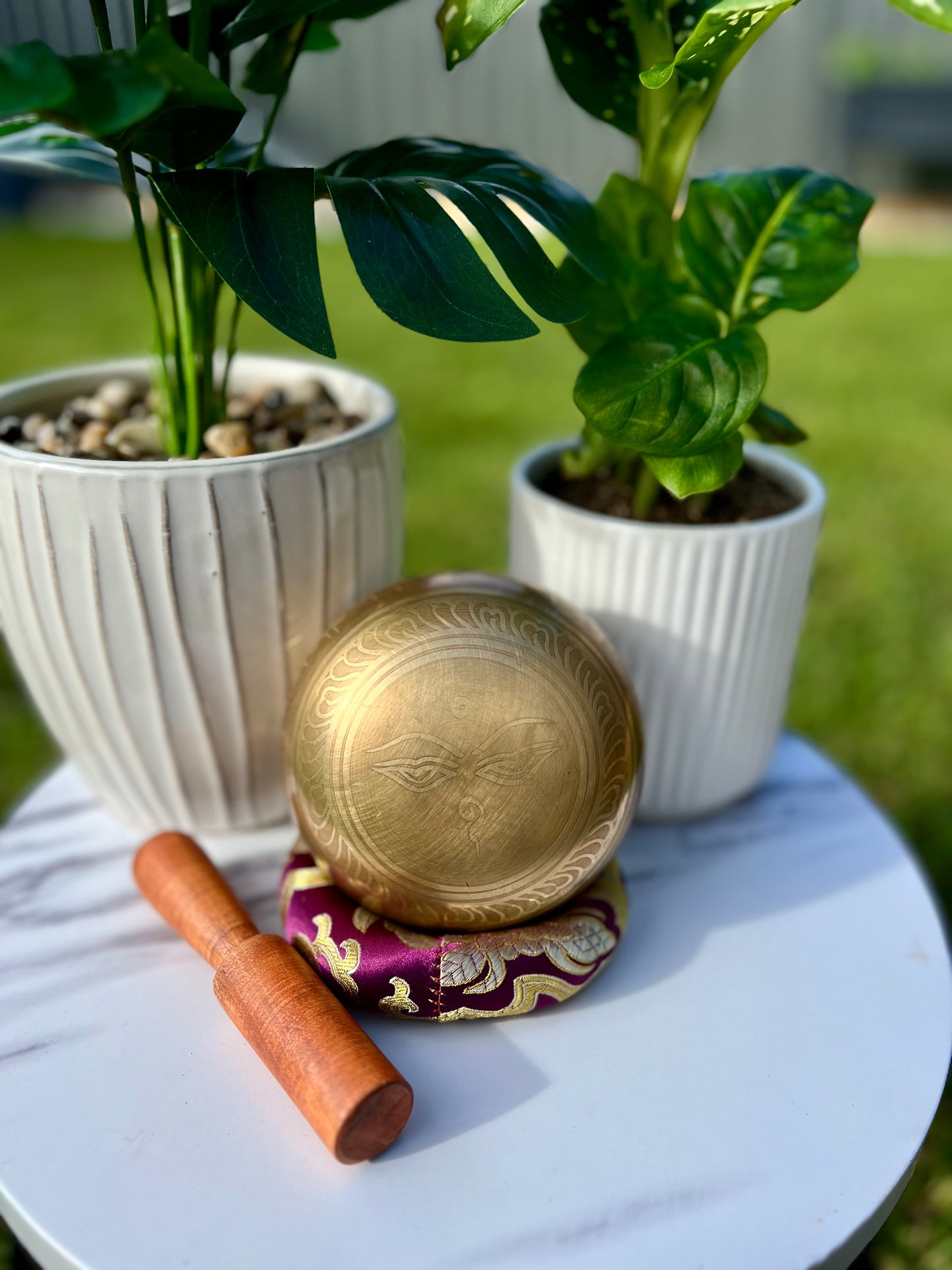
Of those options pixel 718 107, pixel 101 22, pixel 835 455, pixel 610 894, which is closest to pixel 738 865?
pixel 610 894

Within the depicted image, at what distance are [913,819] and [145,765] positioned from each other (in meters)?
1.00

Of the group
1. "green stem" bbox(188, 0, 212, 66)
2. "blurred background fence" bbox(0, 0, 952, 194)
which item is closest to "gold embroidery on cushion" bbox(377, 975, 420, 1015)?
"green stem" bbox(188, 0, 212, 66)

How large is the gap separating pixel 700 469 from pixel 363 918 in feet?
0.95

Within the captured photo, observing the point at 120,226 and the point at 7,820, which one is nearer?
the point at 7,820

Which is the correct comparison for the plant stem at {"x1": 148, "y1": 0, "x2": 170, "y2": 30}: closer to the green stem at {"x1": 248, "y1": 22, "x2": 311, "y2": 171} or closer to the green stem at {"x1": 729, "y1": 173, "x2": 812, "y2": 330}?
the green stem at {"x1": 248, "y1": 22, "x2": 311, "y2": 171}

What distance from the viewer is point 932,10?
412mm

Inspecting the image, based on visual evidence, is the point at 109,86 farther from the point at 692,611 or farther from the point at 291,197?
the point at 692,611

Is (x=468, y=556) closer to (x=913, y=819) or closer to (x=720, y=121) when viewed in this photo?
(x=913, y=819)

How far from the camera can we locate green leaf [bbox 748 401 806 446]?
0.62 metres

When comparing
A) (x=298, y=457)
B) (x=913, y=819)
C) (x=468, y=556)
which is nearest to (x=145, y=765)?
(x=298, y=457)

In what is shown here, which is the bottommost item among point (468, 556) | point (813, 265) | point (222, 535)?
point (468, 556)

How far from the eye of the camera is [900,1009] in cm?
55

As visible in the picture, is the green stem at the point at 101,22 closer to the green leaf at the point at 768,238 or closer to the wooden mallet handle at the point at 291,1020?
the green leaf at the point at 768,238

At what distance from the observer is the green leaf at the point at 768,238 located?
600 millimetres
